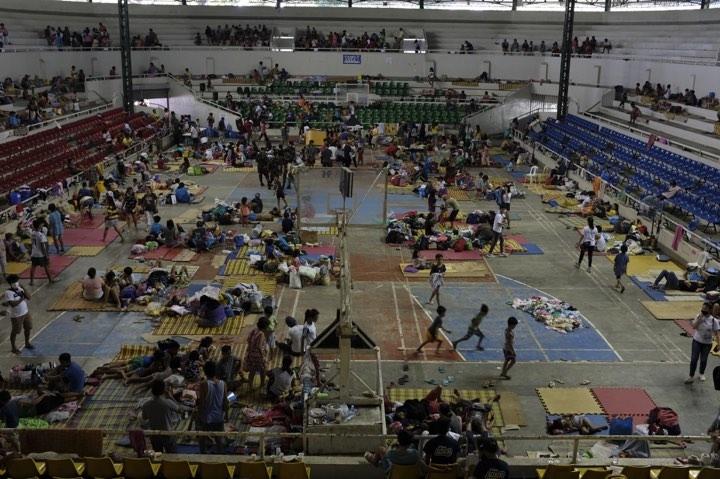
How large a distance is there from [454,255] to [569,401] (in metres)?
9.15

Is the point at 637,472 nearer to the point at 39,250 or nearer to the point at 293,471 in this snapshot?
the point at 293,471

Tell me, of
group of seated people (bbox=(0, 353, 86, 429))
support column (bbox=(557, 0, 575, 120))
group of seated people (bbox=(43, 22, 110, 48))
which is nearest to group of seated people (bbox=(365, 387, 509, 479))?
group of seated people (bbox=(0, 353, 86, 429))

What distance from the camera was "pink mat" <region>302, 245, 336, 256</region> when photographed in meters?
21.9

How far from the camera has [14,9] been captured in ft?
146

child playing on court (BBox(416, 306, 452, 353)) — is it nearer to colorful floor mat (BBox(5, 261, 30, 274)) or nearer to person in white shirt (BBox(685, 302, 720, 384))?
person in white shirt (BBox(685, 302, 720, 384))

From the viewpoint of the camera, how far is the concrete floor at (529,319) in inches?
558

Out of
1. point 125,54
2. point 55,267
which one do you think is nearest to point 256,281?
point 55,267

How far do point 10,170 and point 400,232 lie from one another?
52.2 feet

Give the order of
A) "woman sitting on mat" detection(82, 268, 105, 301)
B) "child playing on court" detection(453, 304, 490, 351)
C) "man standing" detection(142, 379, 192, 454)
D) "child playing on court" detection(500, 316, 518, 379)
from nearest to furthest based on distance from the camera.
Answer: "man standing" detection(142, 379, 192, 454) < "child playing on court" detection(500, 316, 518, 379) < "child playing on court" detection(453, 304, 490, 351) < "woman sitting on mat" detection(82, 268, 105, 301)

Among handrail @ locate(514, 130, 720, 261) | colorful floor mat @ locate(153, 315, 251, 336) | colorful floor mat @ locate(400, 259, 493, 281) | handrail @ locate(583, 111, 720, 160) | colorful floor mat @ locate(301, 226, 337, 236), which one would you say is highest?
handrail @ locate(583, 111, 720, 160)

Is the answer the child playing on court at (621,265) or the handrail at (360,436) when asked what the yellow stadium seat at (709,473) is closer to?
the handrail at (360,436)

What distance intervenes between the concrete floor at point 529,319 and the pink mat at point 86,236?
2.16 feet

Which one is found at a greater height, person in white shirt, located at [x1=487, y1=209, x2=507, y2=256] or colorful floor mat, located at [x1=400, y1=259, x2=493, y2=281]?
person in white shirt, located at [x1=487, y1=209, x2=507, y2=256]

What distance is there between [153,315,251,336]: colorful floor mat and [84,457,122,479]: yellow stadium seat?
267 inches
